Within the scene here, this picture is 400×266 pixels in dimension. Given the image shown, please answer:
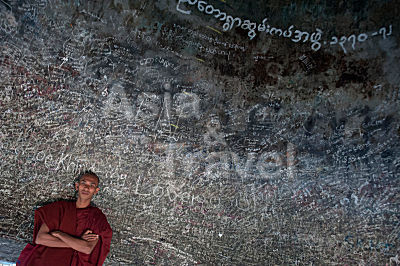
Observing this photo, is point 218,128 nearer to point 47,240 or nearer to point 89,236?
point 89,236

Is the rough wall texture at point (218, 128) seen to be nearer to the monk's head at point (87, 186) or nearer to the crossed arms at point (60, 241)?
the monk's head at point (87, 186)

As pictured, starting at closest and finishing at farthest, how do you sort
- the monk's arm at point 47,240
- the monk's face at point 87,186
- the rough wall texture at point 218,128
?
the monk's arm at point 47,240 < the monk's face at point 87,186 < the rough wall texture at point 218,128

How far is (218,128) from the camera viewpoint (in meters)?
3.40

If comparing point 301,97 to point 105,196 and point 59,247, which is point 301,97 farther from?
point 59,247

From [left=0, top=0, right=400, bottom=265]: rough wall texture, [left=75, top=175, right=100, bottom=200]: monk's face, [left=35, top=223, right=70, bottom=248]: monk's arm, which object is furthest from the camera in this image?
[left=0, top=0, right=400, bottom=265]: rough wall texture

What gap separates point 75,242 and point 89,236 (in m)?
0.14

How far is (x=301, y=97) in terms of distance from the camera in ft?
11.2

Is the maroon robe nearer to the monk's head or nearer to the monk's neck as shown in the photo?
the monk's neck

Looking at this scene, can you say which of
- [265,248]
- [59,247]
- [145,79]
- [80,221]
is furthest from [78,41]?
[265,248]

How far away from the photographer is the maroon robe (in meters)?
2.82

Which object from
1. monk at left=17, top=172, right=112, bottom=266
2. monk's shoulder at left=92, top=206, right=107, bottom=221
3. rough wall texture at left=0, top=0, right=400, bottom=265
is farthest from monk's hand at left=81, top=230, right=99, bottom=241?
rough wall texture at left=0, top=0, right=400, bottom=265

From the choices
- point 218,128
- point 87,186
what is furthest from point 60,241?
point 218,128

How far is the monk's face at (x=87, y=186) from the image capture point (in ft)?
9.93

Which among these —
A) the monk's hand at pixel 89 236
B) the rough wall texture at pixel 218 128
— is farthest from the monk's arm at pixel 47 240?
the rough wall texture at pixel 218 128
